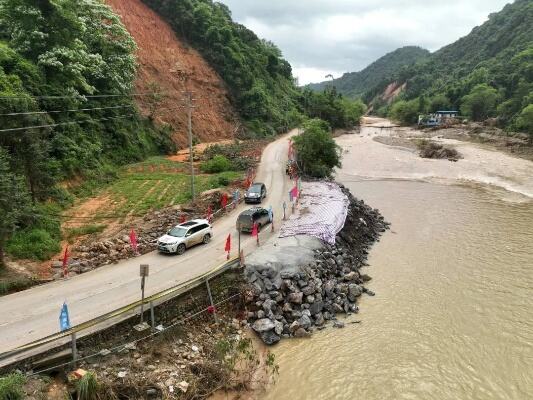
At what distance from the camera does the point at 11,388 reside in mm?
11273

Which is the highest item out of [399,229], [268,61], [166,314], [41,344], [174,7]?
[174,7]

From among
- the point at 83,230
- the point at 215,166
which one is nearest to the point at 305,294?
the point at 83,230

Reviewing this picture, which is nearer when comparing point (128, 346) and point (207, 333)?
point (128, 346)

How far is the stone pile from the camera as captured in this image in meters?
18.7

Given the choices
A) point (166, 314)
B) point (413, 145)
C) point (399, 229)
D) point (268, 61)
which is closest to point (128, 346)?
point (166, 314)

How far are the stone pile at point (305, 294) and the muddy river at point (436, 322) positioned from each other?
665 mm

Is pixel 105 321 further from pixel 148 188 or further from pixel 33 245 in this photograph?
pixel 148 188

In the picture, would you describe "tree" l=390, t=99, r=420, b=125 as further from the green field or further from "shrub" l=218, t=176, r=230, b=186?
"shrub" l=218, t=176, r=230, b=186

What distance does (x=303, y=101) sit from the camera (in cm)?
11056

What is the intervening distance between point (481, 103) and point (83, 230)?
11534 cm

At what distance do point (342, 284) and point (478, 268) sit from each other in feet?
30.3

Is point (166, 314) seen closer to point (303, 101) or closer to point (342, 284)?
point (342, 284)

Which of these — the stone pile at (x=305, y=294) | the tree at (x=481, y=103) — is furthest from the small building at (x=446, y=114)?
the stone pile at (x=305, y=294)

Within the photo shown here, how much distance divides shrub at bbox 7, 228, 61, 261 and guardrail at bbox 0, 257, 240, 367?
8.77m
